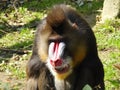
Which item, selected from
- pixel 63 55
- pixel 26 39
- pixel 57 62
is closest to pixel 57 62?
pixel 57 62

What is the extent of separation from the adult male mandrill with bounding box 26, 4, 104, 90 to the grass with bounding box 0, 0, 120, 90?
33cm

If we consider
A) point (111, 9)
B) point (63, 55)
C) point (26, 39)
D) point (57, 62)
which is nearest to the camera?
point (57, 62)

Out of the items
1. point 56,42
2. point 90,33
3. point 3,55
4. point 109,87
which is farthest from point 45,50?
point 3,55

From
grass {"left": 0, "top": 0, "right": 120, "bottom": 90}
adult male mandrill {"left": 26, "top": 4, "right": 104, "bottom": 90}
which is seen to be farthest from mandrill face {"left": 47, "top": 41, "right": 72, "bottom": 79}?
grass {"left": 0, "top": 0, "right": 120, "bottom": 90}

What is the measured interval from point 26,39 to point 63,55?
3.54 m

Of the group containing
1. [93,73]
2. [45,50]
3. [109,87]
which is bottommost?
[109,87]

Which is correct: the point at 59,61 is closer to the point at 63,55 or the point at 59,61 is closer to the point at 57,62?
the point at 57,62

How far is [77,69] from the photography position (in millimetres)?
4664

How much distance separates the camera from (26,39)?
303 inches

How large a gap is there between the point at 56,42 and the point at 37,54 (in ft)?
1.38

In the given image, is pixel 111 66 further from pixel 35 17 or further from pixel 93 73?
pixel 35 17

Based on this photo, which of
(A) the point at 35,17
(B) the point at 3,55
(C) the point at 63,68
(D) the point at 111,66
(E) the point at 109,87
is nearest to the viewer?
(C) the point at 63,68

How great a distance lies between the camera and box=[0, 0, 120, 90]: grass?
6.08m

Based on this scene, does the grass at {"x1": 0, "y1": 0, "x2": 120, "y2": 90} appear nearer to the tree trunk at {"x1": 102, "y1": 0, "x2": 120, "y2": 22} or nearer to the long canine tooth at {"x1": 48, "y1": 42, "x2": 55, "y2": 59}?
the tree trunk at {"x1": 102, "y1": 0, "x2": 120, "y2": 22}
